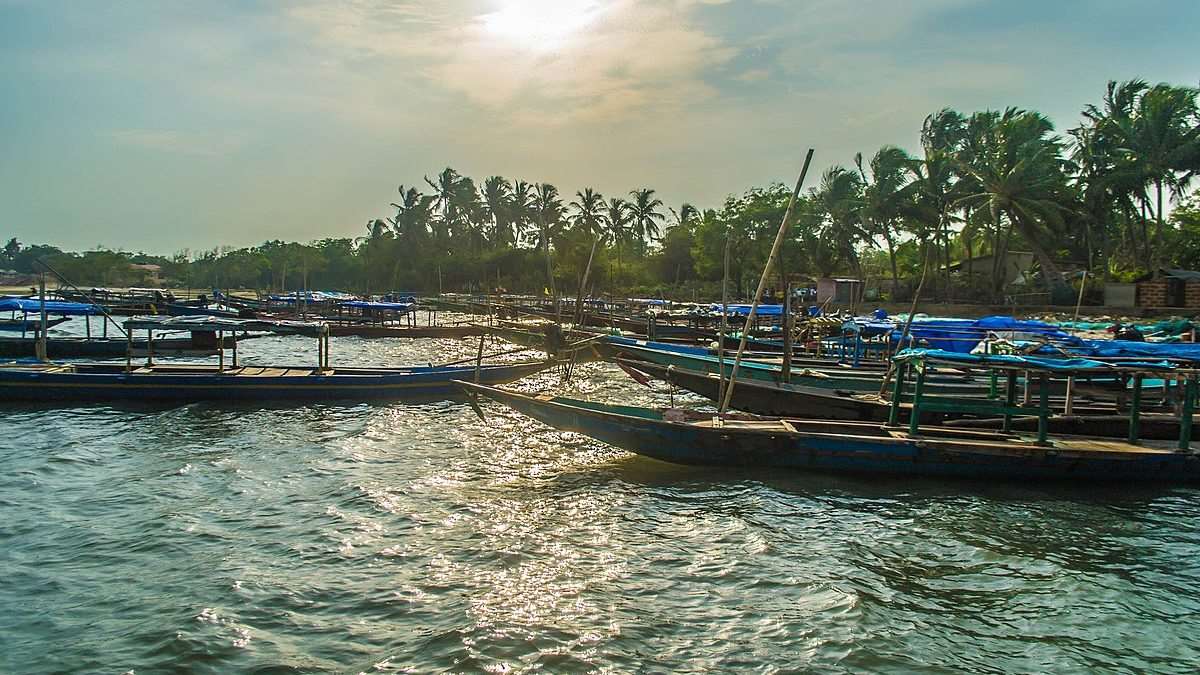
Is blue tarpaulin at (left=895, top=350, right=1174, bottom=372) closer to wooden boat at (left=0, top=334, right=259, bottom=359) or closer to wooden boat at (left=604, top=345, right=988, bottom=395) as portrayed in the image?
wooden boat at (left=604, top=345, right=988, bottom=395)

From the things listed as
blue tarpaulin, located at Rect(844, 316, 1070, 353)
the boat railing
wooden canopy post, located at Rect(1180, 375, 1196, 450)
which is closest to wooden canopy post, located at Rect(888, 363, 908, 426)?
the boat railing

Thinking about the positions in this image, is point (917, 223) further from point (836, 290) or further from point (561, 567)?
point (561, 567)

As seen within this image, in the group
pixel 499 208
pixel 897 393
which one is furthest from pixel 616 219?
pixel 897 393

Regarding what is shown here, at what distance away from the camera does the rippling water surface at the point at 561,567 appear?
6777 millimetres

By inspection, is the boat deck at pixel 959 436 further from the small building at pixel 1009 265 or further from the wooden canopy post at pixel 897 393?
the small building at pixel 1009 265

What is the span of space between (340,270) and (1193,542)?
84832 millimetres

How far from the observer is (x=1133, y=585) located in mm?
8258

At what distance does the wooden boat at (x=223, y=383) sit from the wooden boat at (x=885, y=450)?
24.2 feet

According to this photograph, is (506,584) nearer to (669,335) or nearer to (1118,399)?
(1118,399)

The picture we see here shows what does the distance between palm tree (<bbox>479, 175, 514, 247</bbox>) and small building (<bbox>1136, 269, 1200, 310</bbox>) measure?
56813 millimetres

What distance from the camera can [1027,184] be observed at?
118 feet

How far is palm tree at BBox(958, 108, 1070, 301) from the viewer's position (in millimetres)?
35719

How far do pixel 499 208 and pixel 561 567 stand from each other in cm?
7294

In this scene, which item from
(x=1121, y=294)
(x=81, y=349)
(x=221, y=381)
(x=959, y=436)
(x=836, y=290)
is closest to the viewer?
(x=959, y=436)
